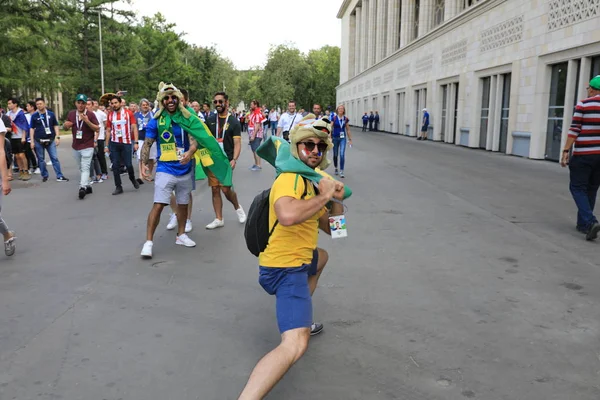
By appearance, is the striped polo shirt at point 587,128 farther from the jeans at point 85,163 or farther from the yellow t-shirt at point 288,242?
the jeans at point 85,163

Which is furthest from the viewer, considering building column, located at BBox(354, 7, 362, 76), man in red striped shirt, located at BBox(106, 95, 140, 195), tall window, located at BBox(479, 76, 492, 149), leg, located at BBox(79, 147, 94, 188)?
building column, located at BBox(354, 7, 362, 76)

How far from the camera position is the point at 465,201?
360 inches

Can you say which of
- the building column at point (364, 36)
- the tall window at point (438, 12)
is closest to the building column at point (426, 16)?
the tall window at point (438, 12)

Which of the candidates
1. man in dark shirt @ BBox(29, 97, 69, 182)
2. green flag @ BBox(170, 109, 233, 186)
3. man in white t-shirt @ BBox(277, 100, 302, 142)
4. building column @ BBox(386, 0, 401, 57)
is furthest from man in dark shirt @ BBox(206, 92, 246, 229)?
building column @ BBox(386, 0, 401, 57)

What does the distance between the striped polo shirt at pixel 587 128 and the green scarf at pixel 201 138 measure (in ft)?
14.7

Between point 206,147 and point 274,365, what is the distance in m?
4.04

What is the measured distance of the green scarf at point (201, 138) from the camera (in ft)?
19.3

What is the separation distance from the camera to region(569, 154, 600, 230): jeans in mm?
6602

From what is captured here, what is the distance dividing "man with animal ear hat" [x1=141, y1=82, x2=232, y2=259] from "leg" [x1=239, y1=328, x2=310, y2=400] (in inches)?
130

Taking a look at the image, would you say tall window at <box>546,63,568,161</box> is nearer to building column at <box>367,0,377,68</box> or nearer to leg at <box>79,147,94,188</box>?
leg at <box>79,147,94,188</box>

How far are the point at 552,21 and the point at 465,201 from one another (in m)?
10.6

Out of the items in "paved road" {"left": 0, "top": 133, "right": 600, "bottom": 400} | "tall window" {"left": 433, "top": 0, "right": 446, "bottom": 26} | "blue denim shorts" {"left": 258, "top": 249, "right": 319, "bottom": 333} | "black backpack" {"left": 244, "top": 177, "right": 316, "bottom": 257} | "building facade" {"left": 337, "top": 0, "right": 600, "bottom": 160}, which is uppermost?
"tall window" {"left": 433, "top": 0, "right": 446, "bottom": 26}

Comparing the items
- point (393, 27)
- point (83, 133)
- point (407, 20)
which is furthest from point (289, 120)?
point (393, 27)

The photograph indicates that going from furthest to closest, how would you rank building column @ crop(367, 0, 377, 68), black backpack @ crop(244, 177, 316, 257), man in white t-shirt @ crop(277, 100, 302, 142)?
building column @ crop(367, 0, 377, 68) → man in white t-shirt @ crop(277, 100, 302, 142) → black backpack @ crop(244, 177, 316, 257)
